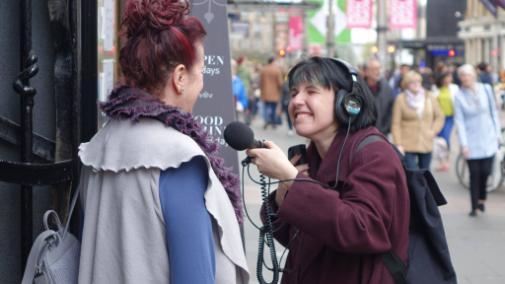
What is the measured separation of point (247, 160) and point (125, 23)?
2.25 ft

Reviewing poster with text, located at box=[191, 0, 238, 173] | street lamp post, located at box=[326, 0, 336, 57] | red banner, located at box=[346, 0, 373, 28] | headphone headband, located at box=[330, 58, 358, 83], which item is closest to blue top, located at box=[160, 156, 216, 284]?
headphone headband, located at box=[330, 58, 358, 83]

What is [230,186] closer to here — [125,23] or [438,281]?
[125,23]

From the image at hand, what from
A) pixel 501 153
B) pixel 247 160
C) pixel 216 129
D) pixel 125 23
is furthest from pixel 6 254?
pixel 501 153

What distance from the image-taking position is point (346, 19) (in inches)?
1136

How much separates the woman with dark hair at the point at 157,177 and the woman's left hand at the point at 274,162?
1.07 feet

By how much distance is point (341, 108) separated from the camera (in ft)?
10.0

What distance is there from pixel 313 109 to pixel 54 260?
3.36ft

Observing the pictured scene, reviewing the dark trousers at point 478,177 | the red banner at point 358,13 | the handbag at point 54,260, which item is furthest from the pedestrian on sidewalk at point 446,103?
the handbag at point 54,260

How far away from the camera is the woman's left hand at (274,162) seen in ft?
9.50

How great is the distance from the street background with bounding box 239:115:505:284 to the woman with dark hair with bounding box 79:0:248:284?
17.2ft

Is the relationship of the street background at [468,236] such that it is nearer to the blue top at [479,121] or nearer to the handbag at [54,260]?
the blue top at [479,121]

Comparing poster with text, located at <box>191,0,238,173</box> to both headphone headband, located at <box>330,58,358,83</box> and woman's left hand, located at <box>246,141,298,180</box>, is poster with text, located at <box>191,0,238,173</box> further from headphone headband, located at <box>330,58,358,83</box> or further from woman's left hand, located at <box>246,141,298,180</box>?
woman's left hand, located at <box>246,141,298,180</box>

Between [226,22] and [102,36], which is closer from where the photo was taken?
[102,36]

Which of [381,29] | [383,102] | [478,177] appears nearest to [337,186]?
[478,177]
